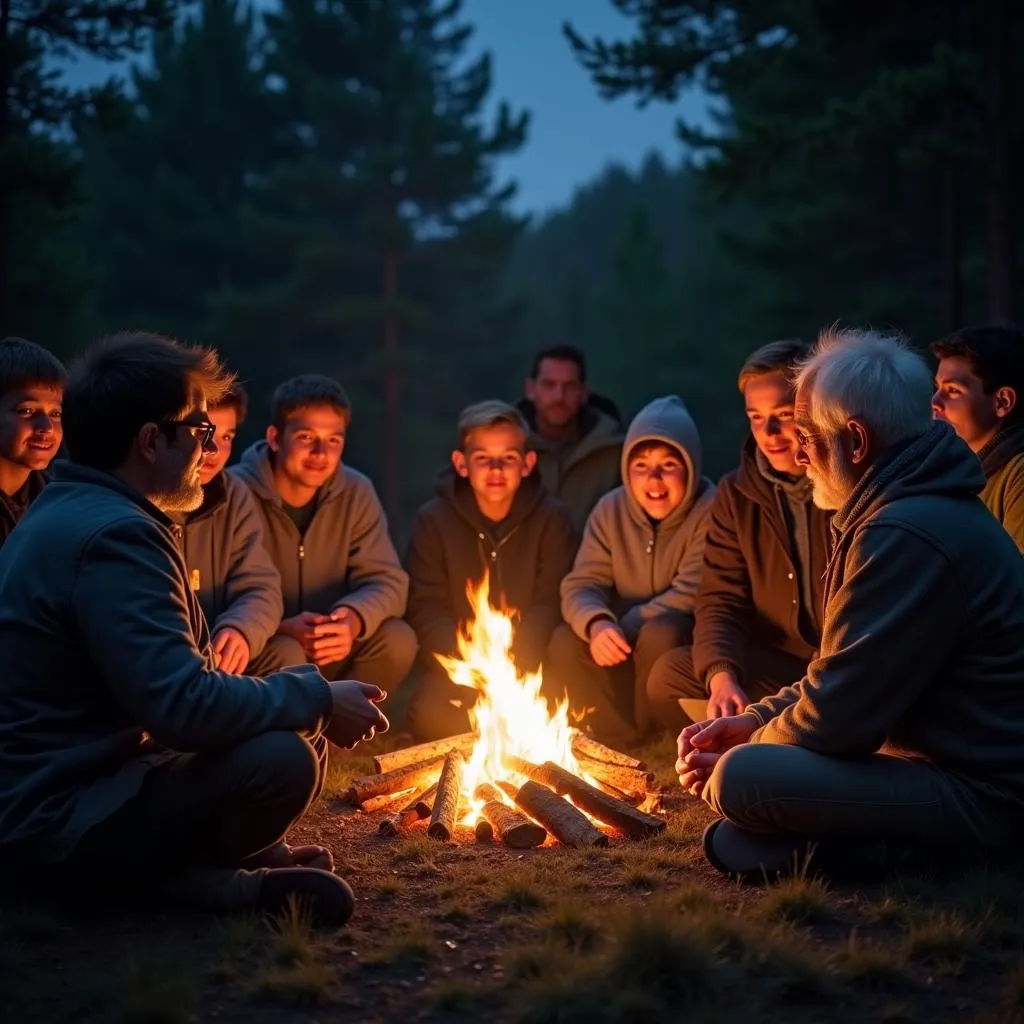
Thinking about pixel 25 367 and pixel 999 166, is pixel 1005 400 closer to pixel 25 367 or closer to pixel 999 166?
pixel 25 367

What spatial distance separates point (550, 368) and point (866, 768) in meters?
5.36

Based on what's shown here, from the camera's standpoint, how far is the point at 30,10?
12680 mm

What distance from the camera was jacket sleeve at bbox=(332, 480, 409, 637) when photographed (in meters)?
7.55

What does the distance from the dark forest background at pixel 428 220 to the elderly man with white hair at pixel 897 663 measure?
33.7ft

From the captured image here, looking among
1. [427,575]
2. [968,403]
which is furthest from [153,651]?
[427,575]

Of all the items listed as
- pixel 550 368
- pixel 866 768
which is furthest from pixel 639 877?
pixel 550 368

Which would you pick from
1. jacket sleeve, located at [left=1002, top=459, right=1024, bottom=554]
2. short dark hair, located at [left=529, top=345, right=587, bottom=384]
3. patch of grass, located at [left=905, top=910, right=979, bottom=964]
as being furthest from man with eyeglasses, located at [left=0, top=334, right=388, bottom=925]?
short dark hair, located at [left=529, top=345, right=587, bottom=384]

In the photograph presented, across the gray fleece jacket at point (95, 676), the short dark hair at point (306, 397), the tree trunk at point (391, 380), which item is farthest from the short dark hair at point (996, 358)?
the tree trunk at point (391, 380)

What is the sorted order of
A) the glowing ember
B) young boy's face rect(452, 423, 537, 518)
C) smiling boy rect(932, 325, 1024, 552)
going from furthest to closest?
1. young boy's face rect(452, 423, 537, 518)
2. the glowing ember
3. smiling boy rect(932, 325, 1024, 552)

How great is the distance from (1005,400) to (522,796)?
9.51ft

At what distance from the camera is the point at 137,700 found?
3768 millimetres

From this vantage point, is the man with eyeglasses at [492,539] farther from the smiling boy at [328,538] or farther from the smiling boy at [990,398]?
the smiling boy at [990,398]

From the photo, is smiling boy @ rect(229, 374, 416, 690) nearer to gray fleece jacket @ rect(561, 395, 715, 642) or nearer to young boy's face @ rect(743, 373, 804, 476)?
gray fleece jacket @ rect(561, 395, 715, 642)

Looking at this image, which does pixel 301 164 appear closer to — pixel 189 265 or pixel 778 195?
pixel 189 265
